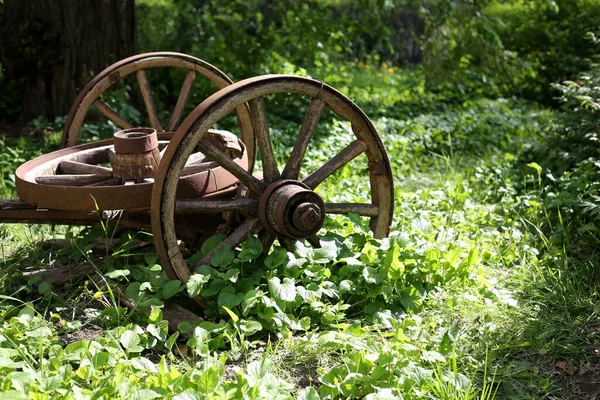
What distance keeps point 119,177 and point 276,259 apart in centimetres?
84

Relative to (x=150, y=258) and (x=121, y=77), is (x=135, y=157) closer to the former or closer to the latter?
(x=150, y=258)

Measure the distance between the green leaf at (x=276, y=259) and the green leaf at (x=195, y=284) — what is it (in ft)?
0.91

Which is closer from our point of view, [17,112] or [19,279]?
[19,279]

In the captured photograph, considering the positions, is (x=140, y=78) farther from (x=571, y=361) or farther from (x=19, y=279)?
(x=571, y=361)

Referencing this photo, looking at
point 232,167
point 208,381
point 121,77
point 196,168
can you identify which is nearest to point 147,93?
point 121,77

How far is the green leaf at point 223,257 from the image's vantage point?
124 inches

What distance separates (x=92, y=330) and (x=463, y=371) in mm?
1513

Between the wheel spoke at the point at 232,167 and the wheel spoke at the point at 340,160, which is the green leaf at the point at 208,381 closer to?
the wheel spoke at the point at 232,167

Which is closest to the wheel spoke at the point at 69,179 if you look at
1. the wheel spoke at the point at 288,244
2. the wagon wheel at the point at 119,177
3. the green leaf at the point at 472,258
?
the wagon wheel at the point at 119,177

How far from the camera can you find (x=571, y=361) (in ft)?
9.81

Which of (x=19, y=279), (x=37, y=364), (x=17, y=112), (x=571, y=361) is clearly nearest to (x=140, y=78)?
(x=19, y=279)

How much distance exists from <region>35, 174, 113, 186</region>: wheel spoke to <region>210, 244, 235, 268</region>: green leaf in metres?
0.76

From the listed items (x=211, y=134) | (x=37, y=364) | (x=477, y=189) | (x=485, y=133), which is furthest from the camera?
(x=485, y=133)

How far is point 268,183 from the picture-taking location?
337 cm
